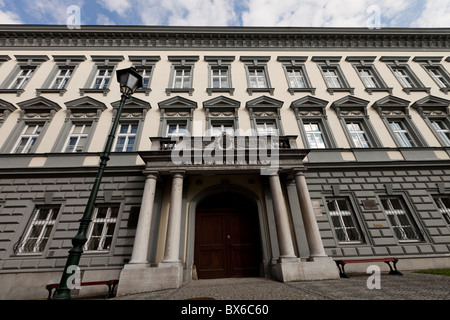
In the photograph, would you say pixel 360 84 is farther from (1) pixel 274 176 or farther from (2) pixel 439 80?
(1) pixel 274 176

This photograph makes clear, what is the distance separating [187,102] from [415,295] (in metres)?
9.99

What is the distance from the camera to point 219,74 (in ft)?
39.8

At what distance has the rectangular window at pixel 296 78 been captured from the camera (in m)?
11.7

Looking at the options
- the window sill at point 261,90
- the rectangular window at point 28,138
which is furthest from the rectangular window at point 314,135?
the rectangular window at point 28,138

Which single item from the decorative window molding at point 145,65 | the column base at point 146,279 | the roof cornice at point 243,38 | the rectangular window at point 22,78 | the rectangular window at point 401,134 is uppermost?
the roof cornice at point 243,38

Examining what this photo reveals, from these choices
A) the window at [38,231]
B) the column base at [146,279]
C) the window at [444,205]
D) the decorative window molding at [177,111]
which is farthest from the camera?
the decorative window molding at [177,111]

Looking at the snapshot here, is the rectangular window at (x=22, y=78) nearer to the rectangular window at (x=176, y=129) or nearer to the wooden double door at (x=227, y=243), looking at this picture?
the rectangular window at (x=176, y=129)

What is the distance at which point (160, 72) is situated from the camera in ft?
38.7

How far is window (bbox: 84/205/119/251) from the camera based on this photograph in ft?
23.6

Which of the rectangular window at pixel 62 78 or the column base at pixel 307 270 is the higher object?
the rectangular window at pixel 62 78

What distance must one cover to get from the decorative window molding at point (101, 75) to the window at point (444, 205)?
16.1 m

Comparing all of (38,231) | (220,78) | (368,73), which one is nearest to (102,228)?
(38,231)

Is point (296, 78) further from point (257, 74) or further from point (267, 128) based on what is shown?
point (267, 128)

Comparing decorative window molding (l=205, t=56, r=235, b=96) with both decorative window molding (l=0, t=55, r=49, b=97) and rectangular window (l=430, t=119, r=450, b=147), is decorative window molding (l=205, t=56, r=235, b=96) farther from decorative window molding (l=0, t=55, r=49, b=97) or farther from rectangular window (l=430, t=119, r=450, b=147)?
rectangular window (l=430, t=119, r=450, b=147)
